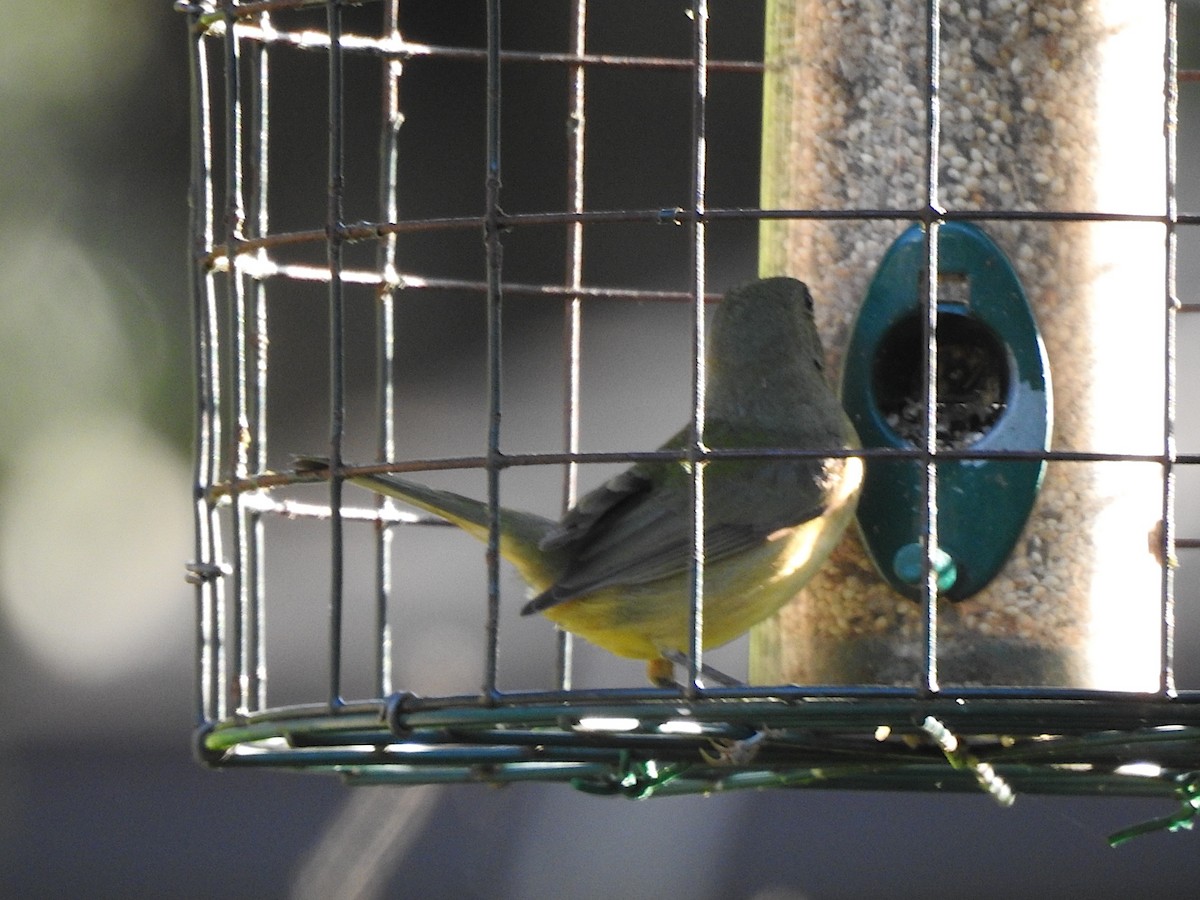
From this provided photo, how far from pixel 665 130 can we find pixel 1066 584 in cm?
483

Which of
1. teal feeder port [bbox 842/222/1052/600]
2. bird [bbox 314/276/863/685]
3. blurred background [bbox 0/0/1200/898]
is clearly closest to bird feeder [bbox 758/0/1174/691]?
teal feeder port [bbox 842/222/1052/600]

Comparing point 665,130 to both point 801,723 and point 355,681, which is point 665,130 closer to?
point 355,681

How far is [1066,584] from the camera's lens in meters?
5.25

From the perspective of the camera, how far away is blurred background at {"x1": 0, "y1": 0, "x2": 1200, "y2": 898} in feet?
28.3

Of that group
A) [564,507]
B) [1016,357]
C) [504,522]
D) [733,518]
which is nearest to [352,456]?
[564,507]

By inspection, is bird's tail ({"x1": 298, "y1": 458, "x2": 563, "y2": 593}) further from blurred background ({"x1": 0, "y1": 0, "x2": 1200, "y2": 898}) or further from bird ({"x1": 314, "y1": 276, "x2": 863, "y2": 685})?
blurred background ({"x1": 0, "y1": 0, "x2": 1200, "y2": 898})

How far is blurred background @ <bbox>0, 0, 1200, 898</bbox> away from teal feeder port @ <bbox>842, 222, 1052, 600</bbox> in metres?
3.28

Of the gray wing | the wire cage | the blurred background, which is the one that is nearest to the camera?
the wire cage

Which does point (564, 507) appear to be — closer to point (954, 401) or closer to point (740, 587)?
point (740, 587)

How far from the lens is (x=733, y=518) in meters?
5.24

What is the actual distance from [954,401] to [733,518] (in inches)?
23.2

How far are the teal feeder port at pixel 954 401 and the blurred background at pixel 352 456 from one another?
10.8 ft

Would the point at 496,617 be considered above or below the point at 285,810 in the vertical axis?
above

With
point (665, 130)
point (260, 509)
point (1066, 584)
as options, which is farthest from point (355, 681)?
point (1066, 584)
